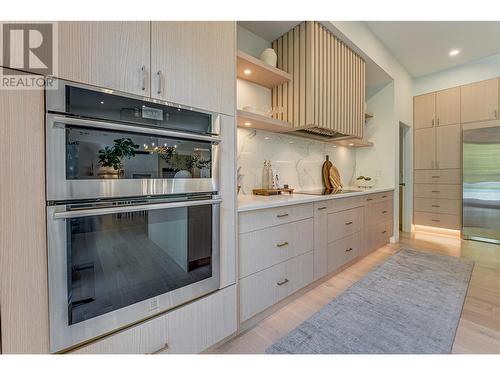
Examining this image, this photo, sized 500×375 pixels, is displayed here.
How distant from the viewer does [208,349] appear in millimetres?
1312

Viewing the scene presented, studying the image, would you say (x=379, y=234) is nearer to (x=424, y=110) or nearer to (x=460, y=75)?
(x=424, y=110)

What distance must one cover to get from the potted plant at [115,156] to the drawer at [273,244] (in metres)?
0.82

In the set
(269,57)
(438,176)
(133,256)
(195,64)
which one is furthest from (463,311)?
(438,176)

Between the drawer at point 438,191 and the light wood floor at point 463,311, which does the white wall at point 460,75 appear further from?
the light wood floor at point 463,311

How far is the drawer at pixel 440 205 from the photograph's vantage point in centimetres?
377

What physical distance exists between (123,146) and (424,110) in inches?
202

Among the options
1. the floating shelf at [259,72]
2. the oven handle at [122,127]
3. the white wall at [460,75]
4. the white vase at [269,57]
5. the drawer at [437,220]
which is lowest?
the drawer at [437,220]

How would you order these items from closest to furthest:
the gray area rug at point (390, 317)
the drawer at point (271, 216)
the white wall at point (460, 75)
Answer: the gray area rug at point (390, 317) → the drawer at point (271, 216) → the white wall at point (460, 75)

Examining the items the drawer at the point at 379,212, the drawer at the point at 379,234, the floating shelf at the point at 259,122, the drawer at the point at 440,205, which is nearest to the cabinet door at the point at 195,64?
the floating shelf at the point at 259,122

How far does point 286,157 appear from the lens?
8.61 ft
